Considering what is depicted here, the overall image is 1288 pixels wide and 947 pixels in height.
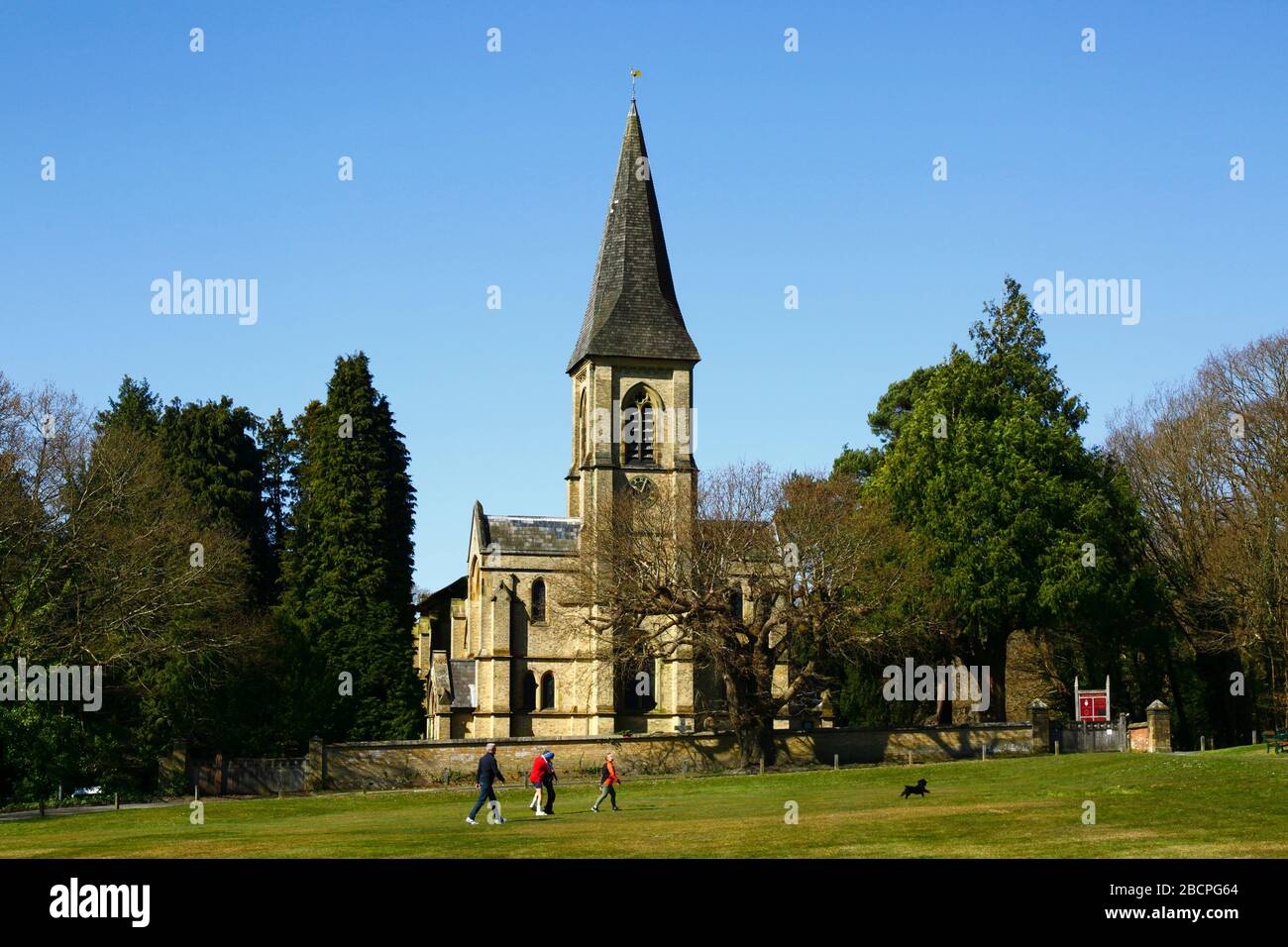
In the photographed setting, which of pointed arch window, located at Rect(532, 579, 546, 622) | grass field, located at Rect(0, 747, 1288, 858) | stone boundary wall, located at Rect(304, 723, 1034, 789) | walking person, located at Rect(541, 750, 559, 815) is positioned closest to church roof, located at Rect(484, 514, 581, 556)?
pointed arch window, located at Rect(532, 579, 546, 622)

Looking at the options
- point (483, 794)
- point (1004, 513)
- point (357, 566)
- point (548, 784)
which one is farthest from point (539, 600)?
point (483, 794)

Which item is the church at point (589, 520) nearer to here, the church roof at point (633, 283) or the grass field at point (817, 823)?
the church roof at point (633, 283)

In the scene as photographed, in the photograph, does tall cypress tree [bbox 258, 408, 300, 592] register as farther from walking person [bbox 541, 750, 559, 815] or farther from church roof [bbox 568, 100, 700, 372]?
walking person [bbox 541, 750, 559, 815]

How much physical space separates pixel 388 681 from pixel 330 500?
8.49 m

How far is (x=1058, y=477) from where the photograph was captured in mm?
55469

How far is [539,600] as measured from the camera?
64.6m

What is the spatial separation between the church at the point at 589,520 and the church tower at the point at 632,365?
60 mm

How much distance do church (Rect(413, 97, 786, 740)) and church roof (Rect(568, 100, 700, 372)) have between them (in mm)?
45

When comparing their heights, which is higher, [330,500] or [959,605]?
[330,500]

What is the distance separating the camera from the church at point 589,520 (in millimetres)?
62906

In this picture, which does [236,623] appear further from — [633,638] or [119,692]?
[633,638]

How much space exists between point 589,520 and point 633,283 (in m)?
12.0

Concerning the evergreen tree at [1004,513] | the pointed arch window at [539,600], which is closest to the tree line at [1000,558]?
the evergreen tree at [1004,513]
